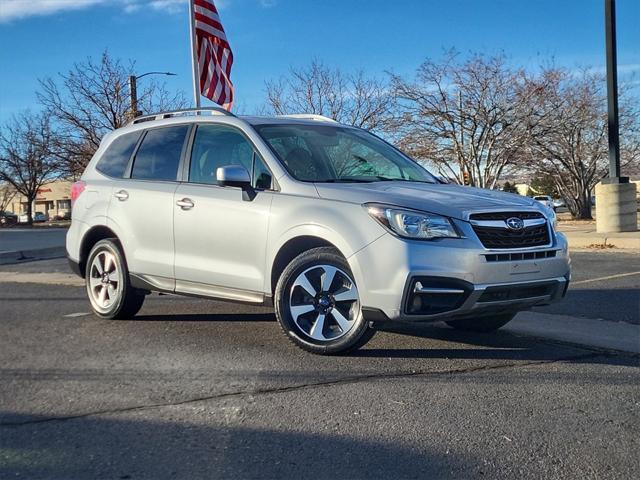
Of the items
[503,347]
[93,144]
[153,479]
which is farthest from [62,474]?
[93,144]

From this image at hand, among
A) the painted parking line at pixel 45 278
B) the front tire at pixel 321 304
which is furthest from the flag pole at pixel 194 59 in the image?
the front tire at pixel 321 304

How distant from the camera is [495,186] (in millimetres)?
Answer: 26156

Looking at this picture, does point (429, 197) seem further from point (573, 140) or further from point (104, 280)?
point (573, 140)

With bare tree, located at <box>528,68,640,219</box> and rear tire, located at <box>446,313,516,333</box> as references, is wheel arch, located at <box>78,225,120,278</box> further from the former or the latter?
→ bare tree, located at <box>528,68,640,219</box>

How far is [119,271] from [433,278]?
3283mm

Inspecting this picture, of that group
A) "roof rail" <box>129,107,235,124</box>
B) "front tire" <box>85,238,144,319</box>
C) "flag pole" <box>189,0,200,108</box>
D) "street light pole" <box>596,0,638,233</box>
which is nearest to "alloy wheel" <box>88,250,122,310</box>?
"front tire" <box>85,238,144,319</box>

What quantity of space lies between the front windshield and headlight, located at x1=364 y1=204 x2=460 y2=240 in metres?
0.88

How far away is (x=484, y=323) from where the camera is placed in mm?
5988

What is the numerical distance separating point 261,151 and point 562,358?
2.75 meters

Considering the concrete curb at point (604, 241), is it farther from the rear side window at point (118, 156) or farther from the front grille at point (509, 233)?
the rear side window at point (118, 156)

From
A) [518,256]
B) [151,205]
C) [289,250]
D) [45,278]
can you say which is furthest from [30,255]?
[518,256]

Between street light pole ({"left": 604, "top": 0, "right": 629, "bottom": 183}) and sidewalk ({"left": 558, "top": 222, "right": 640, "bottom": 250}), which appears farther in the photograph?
street light pole ({"left": 604, "top": 0, "right": 629, "bottom": 183})

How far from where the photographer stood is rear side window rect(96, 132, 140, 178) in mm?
6910

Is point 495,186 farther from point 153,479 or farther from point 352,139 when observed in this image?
point 153,479
